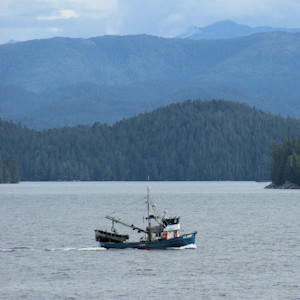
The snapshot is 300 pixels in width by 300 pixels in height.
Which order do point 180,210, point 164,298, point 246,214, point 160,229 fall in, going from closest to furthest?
point 164,298, point 160,229, point 246,214, point 180,210

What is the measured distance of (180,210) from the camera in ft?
571

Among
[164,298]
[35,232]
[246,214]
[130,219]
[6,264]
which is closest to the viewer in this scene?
[164,298]

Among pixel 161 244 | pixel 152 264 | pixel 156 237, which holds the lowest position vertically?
pixel 152 264

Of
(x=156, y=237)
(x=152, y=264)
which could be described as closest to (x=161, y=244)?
(x=156, y=237)

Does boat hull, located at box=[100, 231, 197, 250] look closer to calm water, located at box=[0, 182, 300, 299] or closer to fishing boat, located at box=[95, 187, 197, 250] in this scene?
fishing boat, located at box=[95, 187, 197, 250]

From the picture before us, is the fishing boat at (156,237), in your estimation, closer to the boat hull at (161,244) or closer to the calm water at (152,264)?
the boat hull at (161,244)

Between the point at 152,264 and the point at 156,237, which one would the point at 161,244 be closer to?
the point at 156,237

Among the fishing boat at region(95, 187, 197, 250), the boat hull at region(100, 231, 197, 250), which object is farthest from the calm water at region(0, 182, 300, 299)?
the fishing boat at region(95, 187, 197, 250)

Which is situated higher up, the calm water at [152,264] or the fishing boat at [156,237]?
the fishing boat at [156,237]

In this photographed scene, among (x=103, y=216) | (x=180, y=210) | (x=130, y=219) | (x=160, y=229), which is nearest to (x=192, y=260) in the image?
(x=160, y=229)

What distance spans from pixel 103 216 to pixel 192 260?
69.3 meters

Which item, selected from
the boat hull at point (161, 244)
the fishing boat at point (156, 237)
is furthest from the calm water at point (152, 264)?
the fishing boat at point (156, 237)

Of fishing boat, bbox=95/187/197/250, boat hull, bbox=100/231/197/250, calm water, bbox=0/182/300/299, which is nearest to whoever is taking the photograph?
calm water, bbox=0/182/300/299

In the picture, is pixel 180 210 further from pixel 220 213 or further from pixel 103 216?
pixel 103 216
